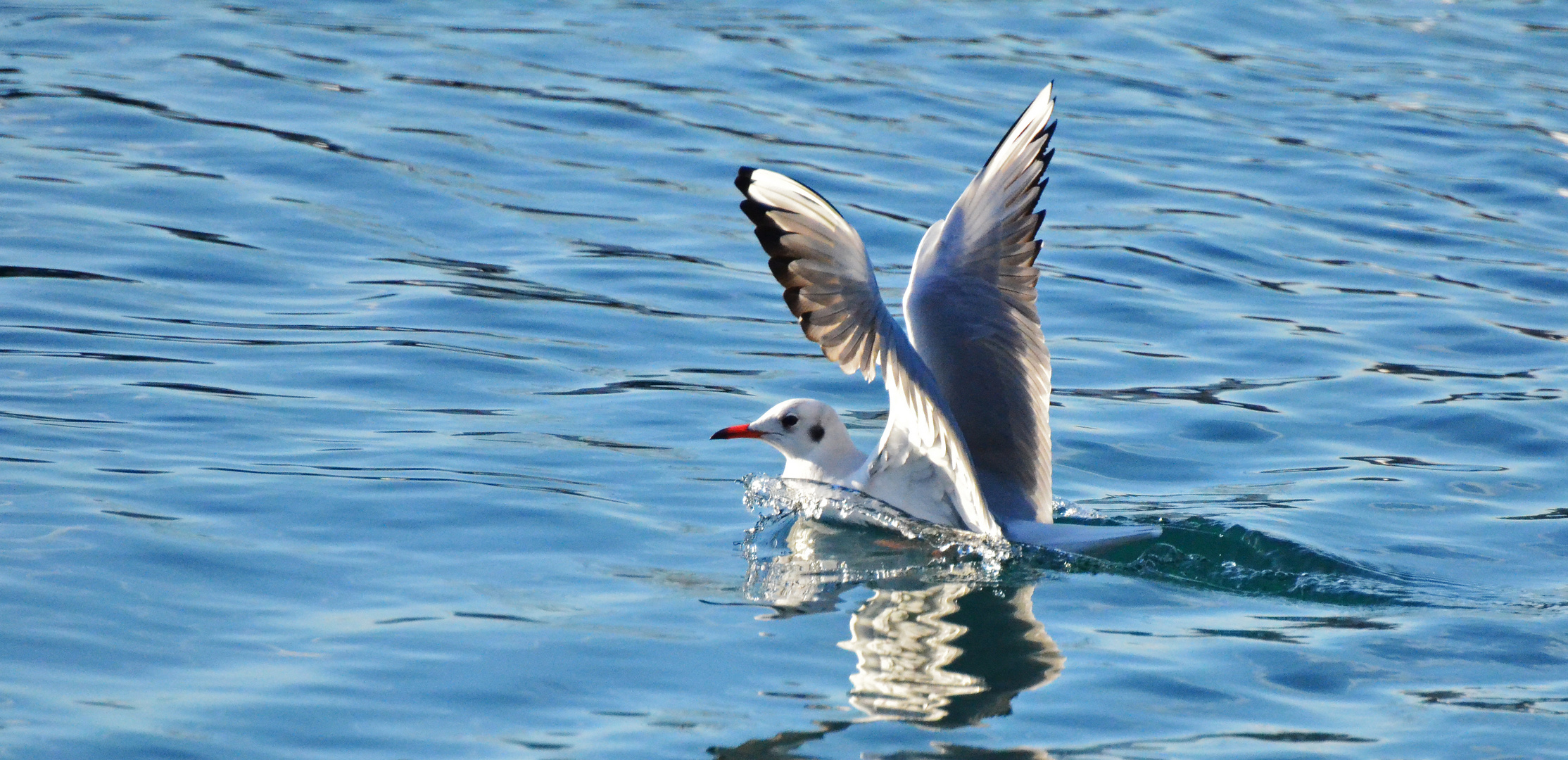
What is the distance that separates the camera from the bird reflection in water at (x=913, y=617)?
536 centimetres

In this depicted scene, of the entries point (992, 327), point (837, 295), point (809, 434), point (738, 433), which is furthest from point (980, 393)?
point (837, 295)

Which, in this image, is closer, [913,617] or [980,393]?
[913,617]

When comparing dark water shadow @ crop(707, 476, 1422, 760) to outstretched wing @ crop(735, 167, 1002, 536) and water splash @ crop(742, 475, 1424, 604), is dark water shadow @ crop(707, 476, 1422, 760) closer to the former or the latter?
water splash @ crop(742, 475, 1424, 604)

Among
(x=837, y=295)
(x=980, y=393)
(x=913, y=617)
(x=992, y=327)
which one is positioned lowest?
(x=913, y=617)

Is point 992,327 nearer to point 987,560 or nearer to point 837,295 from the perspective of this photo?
point 987,560

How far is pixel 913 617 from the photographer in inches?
242

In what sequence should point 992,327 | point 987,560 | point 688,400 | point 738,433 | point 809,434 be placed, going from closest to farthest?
point 987,560 → point 992,327 → point 738,433 → point 809,434 → point 688,400

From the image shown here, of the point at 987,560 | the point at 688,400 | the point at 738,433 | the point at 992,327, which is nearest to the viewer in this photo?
the point at 987,560

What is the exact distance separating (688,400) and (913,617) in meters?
2.98

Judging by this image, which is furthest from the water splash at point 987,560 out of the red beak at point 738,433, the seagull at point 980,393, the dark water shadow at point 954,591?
the red beak at point 738,433

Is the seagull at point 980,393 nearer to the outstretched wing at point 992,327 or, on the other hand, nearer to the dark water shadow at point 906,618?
the outstretched wing at point 992,327

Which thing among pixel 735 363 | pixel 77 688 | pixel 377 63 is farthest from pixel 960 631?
pixel 377 63

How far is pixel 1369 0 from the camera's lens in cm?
2219

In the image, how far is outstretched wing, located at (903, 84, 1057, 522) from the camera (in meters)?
7.33
